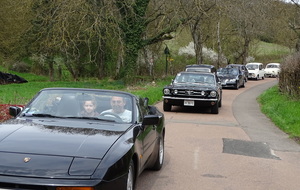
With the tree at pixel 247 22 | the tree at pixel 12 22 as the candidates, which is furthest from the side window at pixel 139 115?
the tree at pixel 247 22

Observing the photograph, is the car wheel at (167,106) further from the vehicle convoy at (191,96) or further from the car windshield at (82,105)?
the car windshield at (82,105)

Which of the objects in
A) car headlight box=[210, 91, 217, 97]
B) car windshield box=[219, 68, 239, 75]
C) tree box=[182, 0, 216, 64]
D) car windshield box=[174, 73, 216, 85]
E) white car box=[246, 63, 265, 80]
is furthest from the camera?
white car box=[246, 63, 265, 80]

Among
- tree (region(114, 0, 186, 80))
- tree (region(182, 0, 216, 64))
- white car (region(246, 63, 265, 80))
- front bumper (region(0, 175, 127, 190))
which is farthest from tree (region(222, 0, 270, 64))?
front bumper (region(0, 175, 127, 190))

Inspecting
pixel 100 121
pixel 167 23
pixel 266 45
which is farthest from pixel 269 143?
pixel 266 45

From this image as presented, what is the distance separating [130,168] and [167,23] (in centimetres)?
2728

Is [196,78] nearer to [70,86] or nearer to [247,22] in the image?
[70,86]

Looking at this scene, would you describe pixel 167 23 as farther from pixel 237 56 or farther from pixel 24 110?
pixel 237 56

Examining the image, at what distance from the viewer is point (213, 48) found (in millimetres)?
64750

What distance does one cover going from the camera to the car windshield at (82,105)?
5.85 metres

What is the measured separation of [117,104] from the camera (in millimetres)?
6082

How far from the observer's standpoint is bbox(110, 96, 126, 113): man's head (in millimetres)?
6039

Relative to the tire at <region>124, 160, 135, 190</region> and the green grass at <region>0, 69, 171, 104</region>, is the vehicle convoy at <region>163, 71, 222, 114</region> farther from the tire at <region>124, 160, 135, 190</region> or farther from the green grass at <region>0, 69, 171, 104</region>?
the tire at <region>124, 160, 135, 190</region>

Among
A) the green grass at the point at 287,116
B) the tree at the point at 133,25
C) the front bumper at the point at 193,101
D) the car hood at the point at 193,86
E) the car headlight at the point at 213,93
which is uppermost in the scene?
the tree at the point at 133,25

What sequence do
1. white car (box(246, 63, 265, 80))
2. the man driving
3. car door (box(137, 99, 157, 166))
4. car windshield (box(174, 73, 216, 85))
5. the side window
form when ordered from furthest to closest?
white car (box(246, 63, 265, 80)) < car windshield (box(174, 73, 216, 85)) < the side window < the man driving < car door (box(137, 99, 157, 166))
